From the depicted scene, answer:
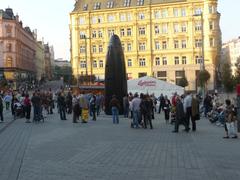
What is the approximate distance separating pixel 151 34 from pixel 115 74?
5773cm

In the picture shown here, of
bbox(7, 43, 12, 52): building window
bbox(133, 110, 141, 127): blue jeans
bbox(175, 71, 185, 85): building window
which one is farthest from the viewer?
bbox(7, 43, 12, 52): building window

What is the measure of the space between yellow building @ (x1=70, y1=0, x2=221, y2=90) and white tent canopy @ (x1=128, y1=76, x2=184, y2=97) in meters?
38.6

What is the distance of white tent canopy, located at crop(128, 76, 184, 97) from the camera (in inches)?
1702

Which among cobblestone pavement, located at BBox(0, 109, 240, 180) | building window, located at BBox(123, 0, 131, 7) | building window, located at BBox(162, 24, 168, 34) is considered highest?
building window, located at BBox(123, 0, 131, 7)

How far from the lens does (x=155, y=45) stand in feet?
288

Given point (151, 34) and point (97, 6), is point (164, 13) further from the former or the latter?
point (97, 6)

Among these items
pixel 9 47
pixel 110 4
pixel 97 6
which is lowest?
pixel 9 47

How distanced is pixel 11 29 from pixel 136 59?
3202 cm

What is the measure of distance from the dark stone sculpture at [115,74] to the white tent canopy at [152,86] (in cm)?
1207

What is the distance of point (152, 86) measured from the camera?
43469mm

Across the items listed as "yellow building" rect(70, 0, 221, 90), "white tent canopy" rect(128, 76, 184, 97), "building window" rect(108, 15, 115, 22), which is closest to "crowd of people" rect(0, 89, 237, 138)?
"white tent canopy" rect(128, 76, 184, 97)

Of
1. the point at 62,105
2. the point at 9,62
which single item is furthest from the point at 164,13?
the point at 62,105

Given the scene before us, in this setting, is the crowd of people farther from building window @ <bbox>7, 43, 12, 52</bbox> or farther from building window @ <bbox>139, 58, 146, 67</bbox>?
building window @ <bbox>7, 43, 12, 52</bbox>

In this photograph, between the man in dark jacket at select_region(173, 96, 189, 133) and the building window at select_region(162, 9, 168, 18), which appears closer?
the man in dark jacket at select_region(173, 96, 189, 133)
